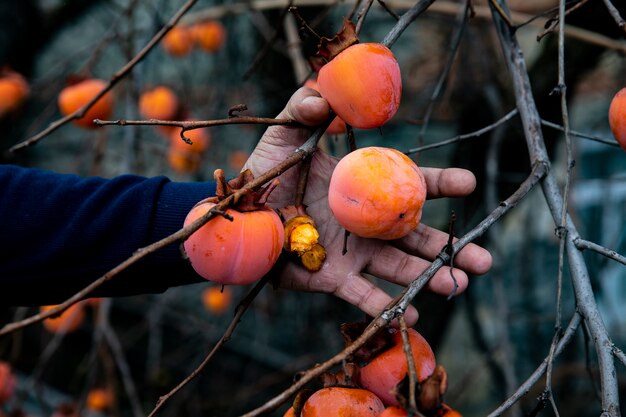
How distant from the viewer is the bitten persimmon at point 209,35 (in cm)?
293

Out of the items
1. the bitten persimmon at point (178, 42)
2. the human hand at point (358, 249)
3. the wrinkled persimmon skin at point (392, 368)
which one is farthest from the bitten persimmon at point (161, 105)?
the wrinkled persimmon skin at point (392, 368)

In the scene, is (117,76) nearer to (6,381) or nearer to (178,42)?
(6,381)

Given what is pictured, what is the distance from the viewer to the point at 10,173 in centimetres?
→ 137

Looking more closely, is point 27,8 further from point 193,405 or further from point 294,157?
point 294,157

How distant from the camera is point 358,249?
120cm

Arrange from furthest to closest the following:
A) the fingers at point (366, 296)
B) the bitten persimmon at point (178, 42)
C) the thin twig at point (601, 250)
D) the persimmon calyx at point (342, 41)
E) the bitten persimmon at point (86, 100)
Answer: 1. the bitten persimmon at point (178, 42)
2. the bitten persimmon at point (86, 100)
3. the fingers at point (366, 296)
4. the persimmon calyx at point (342, 41)
5. the thin twig at point (601, 250)

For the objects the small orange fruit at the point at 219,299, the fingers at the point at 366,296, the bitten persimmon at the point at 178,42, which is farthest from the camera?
the small orange fruit at the point at 219,299

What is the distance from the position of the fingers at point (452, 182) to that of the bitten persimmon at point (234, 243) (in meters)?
0.41

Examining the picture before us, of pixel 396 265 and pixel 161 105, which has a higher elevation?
pixel 161 105

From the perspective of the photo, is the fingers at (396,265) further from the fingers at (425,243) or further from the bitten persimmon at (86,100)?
the bitten persimmon at (86,100)

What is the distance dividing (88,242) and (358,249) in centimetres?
58

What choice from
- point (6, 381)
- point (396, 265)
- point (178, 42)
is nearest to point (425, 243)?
point (396, 265)

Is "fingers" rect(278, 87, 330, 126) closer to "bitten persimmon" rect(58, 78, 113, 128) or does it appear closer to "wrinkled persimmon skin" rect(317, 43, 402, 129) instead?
"wrinkled persimmon skin" rect(317, 43, 402, 129)

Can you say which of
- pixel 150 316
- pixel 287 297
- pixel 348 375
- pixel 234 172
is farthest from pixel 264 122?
pixel 287 297
